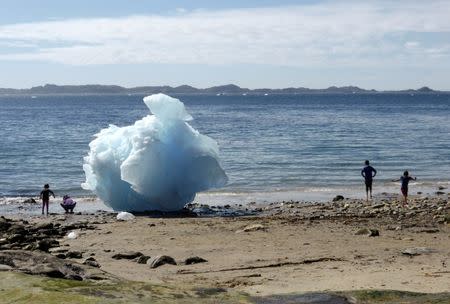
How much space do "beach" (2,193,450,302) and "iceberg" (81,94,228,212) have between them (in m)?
0.97

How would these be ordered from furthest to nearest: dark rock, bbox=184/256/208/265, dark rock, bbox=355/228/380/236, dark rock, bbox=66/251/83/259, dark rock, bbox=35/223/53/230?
dark rock, bbox=35/223/53/230
dark rock, bbox=355/228/380/236
dark rock, bbox=66/251/83/259
dark rock, bbox=184/256/208/265

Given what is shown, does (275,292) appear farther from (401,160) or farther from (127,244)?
(401,160)

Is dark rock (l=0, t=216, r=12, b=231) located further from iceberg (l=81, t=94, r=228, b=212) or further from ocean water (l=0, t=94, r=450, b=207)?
ocean water (l=0, t=94, r=450, b=207)

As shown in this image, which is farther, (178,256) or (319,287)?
(178,256)

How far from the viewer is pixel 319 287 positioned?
11.8 metres

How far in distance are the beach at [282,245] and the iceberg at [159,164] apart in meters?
0.97

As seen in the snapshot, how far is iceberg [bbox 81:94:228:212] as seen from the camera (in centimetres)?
2595

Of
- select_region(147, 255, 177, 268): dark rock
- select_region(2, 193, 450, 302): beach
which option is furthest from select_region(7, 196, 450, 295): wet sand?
select_region(147, 255, 177, 268): dark rock

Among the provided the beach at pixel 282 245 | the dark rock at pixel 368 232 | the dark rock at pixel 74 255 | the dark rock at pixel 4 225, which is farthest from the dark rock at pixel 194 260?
the dark rock at pixel 4 225

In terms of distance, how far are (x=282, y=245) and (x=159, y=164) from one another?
929 cm

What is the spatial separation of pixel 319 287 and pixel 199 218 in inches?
501

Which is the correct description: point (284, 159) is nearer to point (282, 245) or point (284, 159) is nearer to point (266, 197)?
point (266, 197)

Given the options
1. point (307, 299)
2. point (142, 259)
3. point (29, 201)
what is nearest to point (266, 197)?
point (29, 201)

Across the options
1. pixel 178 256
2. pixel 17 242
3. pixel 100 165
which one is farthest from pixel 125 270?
pixel 100 165
